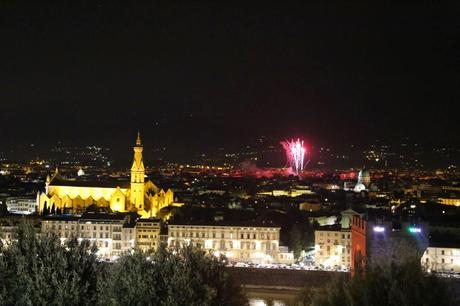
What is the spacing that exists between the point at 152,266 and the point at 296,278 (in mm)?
11322

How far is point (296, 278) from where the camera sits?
2153cm

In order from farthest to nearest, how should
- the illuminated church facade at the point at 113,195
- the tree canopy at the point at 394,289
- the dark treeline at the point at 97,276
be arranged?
the illuminated church facade at the point at 113,195
the dark treeline at the point at 97,276
the tree canopy at the point at 394,289

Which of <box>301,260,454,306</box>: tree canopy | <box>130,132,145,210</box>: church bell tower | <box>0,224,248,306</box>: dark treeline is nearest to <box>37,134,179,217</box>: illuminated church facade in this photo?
<box>130,132,145,210</box>: church bell tower

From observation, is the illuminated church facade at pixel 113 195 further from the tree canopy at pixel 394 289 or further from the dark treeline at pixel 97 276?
the tree canopy at pixel 394 289

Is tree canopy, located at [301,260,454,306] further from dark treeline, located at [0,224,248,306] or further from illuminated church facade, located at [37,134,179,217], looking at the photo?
illuminated church facade, located at [37,134,179,217]

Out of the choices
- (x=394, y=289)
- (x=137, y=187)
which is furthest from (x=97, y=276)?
→ (x=137, y=187)

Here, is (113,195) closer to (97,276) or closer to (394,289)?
(97,276)

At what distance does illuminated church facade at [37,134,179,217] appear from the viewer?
34.3 meters

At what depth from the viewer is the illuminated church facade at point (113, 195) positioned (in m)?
34.3

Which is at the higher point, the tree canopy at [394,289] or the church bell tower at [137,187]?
the church bell tower at [137,187]

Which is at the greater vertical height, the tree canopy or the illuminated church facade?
the illuminated church facade

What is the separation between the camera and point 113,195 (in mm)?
34625

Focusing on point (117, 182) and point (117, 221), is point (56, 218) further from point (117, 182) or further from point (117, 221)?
point (117, 182)

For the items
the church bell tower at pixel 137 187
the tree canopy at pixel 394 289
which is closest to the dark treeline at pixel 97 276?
the tree canopy at pixel 394 289
